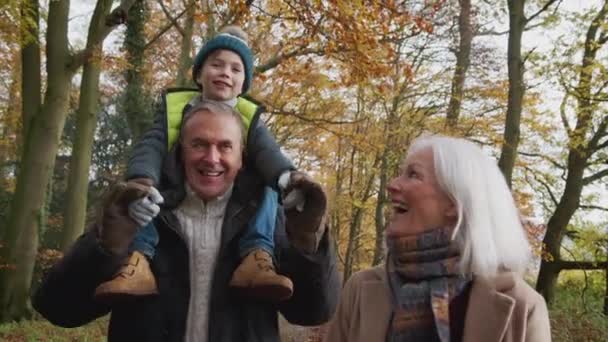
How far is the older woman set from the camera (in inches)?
78.4

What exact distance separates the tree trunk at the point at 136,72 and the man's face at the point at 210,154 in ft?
35.6

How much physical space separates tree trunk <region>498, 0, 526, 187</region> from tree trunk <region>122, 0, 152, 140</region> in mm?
7289

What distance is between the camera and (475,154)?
2.20 metres

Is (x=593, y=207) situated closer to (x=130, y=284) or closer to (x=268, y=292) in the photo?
(x=268, y=292)

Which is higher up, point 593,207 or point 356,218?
point 593,207

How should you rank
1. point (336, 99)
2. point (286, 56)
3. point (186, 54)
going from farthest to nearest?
point (336, 99) < point (186, 54) < point (286, 56)

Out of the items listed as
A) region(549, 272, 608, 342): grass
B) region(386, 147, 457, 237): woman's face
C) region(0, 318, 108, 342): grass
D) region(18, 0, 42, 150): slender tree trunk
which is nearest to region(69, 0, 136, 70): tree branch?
region(18, 0, 42, 150): slender tree trunk

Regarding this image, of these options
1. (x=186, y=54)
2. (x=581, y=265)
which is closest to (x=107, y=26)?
(x=186, y=54)

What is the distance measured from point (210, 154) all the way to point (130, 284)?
490 mm

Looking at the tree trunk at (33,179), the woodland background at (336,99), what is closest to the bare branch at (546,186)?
the woodland background at (336,99)

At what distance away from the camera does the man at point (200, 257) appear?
1840 mm

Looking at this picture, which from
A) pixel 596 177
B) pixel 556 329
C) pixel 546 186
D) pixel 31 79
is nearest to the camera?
pixel 556 329

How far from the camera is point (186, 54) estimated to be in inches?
466

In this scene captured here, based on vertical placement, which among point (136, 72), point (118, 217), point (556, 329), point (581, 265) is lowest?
point (556, 329)
